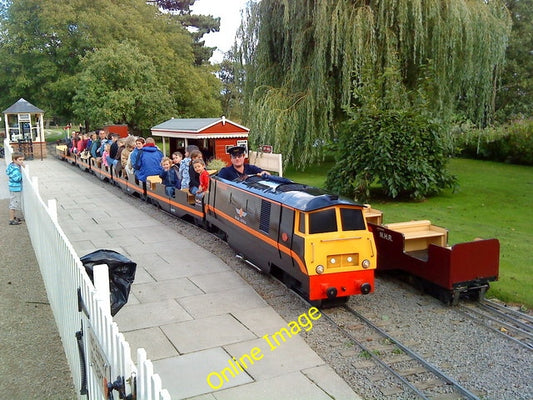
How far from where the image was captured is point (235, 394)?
539 centimetres

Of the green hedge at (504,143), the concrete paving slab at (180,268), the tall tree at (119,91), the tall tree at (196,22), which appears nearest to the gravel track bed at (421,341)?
the concrete paving slab at (180,268)

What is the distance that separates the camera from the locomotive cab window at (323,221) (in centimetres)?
733

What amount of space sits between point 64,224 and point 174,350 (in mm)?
8488

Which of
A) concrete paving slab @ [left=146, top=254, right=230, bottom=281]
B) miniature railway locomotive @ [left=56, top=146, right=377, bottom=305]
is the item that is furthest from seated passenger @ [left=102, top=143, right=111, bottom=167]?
miniature railway locomotive @ [left=56, top=146, right=377, bottom=305]

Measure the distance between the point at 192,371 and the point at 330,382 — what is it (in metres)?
1.54

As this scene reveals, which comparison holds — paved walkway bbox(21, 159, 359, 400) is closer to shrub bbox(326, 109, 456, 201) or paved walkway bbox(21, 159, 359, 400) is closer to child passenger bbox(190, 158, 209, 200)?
child passenger bbox(190, 158, 209, 200)

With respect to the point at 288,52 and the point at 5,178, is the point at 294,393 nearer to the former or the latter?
the point at 288,52

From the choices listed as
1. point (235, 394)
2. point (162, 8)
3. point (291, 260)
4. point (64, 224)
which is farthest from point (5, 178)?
point (162, 8)

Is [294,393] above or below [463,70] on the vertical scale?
below

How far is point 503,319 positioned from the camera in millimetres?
7465

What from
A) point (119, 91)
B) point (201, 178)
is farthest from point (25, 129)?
point (201, 178)

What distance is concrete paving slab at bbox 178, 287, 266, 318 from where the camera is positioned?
25.0 feet

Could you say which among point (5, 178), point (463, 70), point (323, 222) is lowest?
point (5, 178)

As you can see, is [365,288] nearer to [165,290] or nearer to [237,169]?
[165,290]
